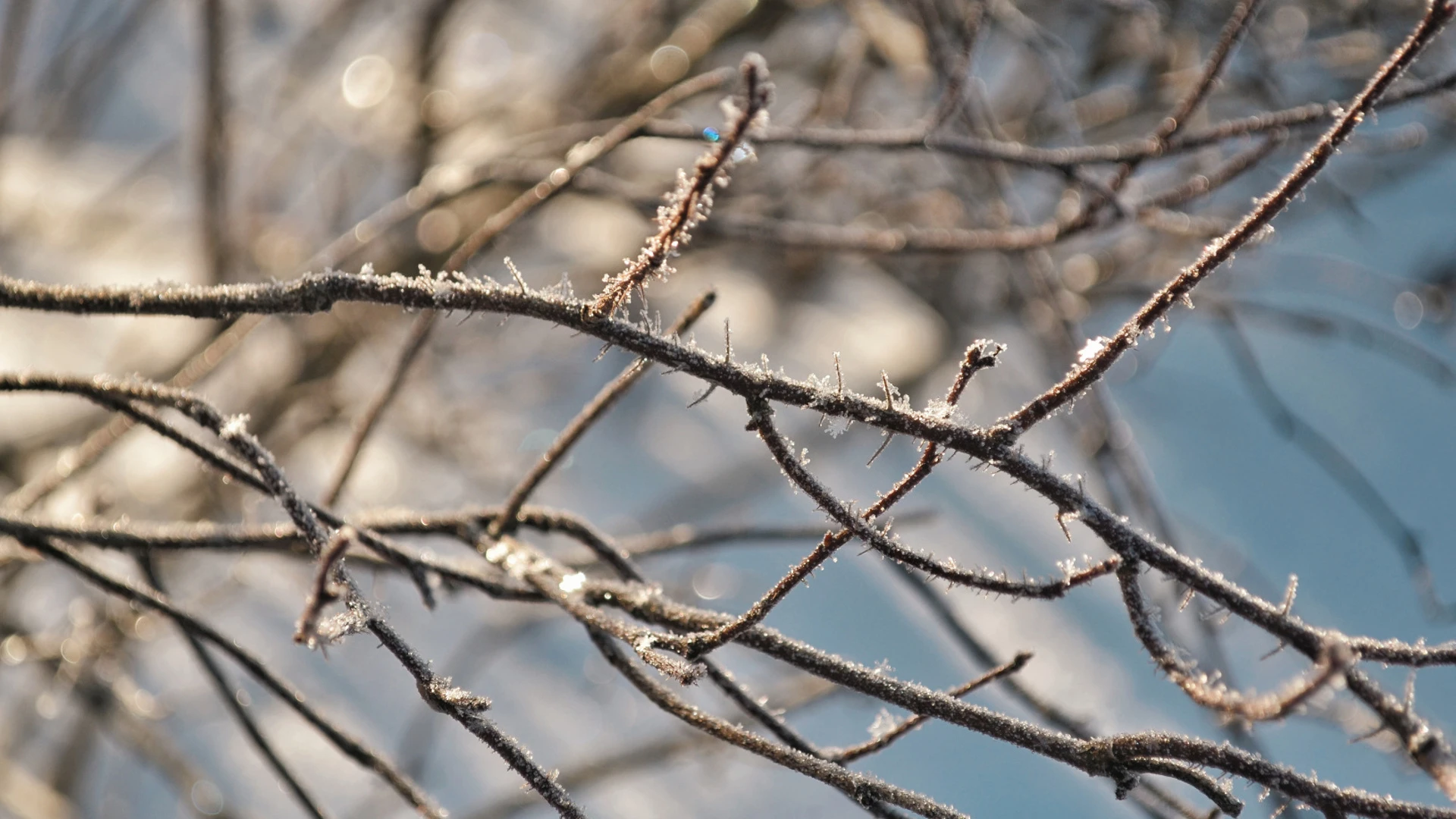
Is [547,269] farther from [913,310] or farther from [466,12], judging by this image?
[913,310]

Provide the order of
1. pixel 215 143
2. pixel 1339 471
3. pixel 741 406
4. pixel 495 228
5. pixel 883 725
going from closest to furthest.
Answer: pixel 883 725 < pixel 495 228 < pixel 215 143 < pixel 1339 471 < pixel 741 406

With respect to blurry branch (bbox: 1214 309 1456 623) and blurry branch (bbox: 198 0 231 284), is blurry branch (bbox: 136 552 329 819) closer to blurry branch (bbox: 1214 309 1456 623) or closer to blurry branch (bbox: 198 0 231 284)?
blurry branch (bbox: 198 0 231 284)

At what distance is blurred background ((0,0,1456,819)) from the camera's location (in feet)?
3.34

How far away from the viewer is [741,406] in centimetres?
152

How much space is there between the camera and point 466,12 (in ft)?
4.16

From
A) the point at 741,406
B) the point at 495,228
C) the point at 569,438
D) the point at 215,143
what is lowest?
the point at 569,438

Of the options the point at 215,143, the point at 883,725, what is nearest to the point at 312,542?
the point at 883,725

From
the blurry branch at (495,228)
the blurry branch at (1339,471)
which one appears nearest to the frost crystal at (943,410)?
the blurry branch at (495,228)

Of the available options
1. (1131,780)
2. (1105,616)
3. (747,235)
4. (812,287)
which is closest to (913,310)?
(812,287)

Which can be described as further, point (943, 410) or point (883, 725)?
point (883, 725)

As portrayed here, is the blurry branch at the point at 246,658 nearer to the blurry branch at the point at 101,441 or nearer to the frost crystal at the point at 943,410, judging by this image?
the blurry branch at the point at 101,441

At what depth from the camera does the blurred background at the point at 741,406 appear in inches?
40.1

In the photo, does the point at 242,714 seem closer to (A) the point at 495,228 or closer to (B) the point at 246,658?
(B) the point at 246,658

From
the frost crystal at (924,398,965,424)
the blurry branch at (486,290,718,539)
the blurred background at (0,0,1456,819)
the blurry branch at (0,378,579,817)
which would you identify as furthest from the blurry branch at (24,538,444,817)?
the blurred background at (0,0,1456,819)
